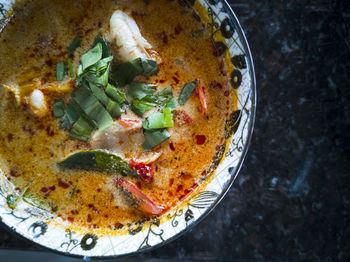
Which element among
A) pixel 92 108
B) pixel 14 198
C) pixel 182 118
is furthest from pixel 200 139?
pixel 14 198

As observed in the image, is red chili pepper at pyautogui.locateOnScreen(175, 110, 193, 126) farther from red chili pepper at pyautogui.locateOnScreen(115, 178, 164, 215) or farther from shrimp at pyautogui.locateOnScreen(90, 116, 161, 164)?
red chili pepper at pyautogui.locateOnScreen(115, 178, 164, 215)

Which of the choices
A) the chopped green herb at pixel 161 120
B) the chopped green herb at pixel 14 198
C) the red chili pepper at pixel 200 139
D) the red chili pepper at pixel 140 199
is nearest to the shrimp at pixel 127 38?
the chopped green herb at pixel 161 120

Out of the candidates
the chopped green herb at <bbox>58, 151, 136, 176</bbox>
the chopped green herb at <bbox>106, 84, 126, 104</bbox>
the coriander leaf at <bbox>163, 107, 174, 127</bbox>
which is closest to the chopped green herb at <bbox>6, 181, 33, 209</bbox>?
the chopped green herb at <bbox>58, 151, 136, 176</bbox>

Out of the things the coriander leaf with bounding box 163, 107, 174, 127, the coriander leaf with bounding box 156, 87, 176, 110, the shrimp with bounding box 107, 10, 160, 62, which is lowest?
the coriander leaf with bounding box 163, 107, 174, 127

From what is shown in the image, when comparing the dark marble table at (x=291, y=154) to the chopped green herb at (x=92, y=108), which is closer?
the chopped green herb at (x=92, y=108)

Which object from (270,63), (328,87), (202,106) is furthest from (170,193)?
(328,87)

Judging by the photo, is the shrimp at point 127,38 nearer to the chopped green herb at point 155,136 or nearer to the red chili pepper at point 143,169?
the chopped green herb at point 155,136

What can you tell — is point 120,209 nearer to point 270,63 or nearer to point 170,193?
point 170,193
